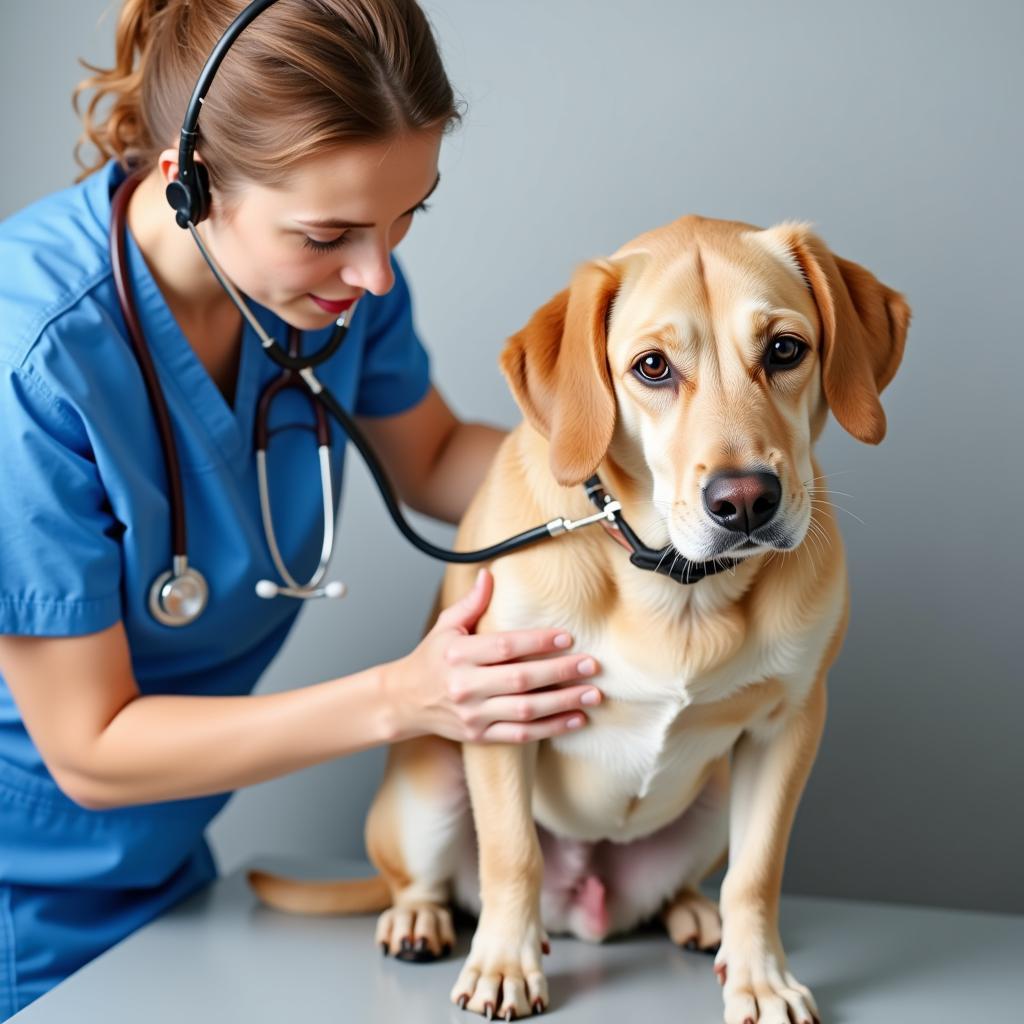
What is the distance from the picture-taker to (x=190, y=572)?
1.47 meters

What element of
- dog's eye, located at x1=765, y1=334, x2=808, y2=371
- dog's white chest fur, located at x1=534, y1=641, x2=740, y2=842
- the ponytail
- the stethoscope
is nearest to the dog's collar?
the stethoscope

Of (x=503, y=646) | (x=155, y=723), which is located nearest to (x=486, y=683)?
(x=503, y=646)

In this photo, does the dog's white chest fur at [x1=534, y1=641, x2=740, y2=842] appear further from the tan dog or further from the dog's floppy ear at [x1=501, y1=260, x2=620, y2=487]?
the dog's floppy ear at [x1=501, y1=260, x2=620, y2=487]

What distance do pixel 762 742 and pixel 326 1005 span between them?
0.58m

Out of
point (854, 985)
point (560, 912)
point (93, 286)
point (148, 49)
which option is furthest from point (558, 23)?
point (854, 985)

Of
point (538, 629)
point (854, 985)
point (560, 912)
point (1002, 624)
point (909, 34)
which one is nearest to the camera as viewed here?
point (538, 629)

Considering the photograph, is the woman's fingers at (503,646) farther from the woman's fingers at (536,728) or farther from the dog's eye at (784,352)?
the dog's eye at (784,352)

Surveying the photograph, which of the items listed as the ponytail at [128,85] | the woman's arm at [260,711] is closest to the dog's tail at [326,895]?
the woman's arm at [260,711]

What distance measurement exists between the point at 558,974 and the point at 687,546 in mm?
603

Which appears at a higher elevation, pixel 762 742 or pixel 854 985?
pixel 762 742

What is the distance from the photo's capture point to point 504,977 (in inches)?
51.3

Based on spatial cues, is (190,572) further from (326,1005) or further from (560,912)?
(560,912)

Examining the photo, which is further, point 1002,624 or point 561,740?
point 1002,624

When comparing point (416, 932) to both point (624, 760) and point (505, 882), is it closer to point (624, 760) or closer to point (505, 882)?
point (505, 882)
